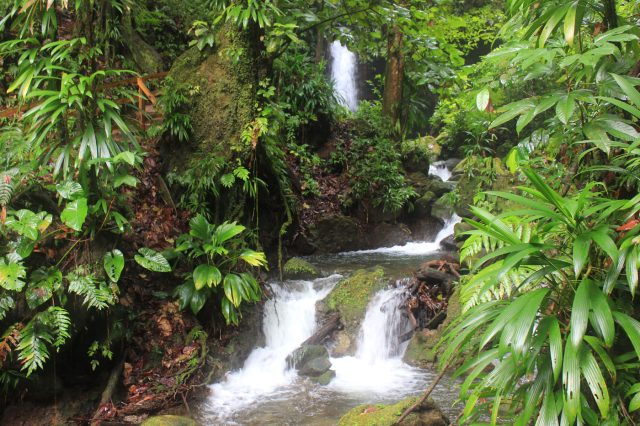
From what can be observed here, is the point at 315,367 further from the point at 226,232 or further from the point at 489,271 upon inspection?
the point at 489,271

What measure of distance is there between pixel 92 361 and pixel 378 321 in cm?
352

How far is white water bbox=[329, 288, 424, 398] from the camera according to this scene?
5016mm

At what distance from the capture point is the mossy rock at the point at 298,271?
6871 millimetres

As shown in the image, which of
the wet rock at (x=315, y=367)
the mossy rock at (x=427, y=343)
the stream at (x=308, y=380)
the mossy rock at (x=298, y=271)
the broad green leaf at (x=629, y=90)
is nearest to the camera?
the broad green leaf at (x=629, y=90)

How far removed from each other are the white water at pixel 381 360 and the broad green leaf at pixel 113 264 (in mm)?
2625

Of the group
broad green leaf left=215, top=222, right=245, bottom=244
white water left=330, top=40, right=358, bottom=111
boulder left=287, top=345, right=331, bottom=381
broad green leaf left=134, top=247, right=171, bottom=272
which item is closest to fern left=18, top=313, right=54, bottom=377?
broad green leaf left=134, top=247, right=171, bottom=272

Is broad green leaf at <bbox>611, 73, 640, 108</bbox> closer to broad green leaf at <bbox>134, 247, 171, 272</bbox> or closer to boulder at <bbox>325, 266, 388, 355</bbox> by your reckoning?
broad green leaf at <bbox>134, 247, 171, 272</bbox>

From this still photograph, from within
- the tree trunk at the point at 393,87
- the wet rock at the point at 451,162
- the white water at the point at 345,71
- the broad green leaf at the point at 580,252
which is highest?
the white water at the point at 345,71

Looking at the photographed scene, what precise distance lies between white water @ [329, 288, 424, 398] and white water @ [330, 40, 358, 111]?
35.3 ft

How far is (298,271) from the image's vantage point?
273 inches

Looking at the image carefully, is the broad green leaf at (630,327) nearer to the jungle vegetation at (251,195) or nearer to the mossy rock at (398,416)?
the jungle vegetation at (251,195)

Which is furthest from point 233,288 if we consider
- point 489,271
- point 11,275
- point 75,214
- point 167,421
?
point 489,271

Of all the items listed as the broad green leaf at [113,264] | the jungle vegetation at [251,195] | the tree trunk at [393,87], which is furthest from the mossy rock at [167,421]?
the tree trunk at [393,87]

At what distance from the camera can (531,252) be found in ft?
5.61
